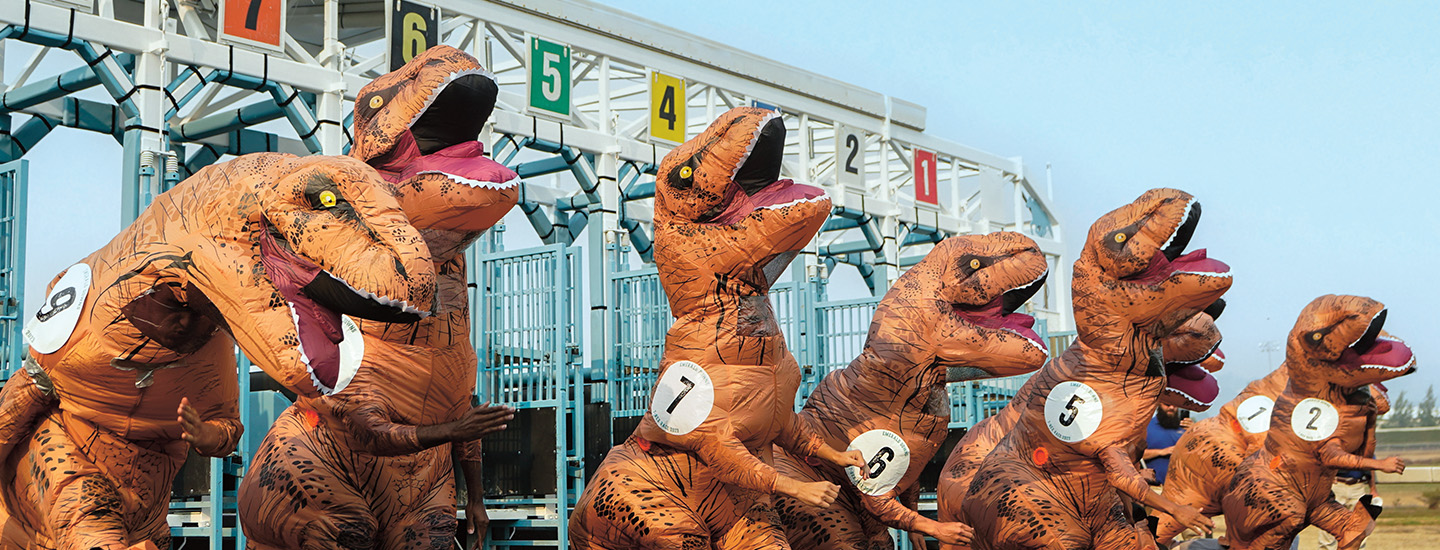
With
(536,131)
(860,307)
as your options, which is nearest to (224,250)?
(860,307)

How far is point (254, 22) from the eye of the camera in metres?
7.91

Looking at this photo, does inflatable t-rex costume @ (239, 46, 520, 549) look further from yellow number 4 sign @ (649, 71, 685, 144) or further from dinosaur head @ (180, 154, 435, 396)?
yellow number 4 sign @ (649, 71, 685, 144)

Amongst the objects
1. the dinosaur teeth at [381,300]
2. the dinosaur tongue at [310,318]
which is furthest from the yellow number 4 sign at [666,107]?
the dinosaur teeth at [381,300]

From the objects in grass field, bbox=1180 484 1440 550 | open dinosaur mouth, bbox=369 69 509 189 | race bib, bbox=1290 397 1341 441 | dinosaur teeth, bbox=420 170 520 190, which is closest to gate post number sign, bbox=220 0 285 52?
open dinosaur mouth, bbox=369 69 509 189

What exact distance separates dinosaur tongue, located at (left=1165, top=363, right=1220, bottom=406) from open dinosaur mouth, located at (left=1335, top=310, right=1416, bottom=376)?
43.2 inches

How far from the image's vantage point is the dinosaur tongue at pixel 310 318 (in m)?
2.79

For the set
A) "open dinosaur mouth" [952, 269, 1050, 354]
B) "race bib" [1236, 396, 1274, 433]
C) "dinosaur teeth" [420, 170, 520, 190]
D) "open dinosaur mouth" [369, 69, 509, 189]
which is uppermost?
"open dinosaur mouth" [369, 69, 509, 189]

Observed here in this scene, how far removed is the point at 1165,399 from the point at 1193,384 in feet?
0.49

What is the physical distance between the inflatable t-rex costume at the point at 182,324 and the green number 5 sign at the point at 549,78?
252 inches

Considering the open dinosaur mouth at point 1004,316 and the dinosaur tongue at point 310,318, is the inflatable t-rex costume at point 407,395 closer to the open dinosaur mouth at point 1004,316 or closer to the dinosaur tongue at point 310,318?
the dinosaur tongue at point 310,318

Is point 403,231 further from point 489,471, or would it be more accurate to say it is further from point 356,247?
point 489,471

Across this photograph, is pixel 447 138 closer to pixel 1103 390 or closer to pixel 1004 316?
pixel 1004 316

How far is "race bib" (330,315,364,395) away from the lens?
287 cm

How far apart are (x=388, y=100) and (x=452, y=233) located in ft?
1.57
